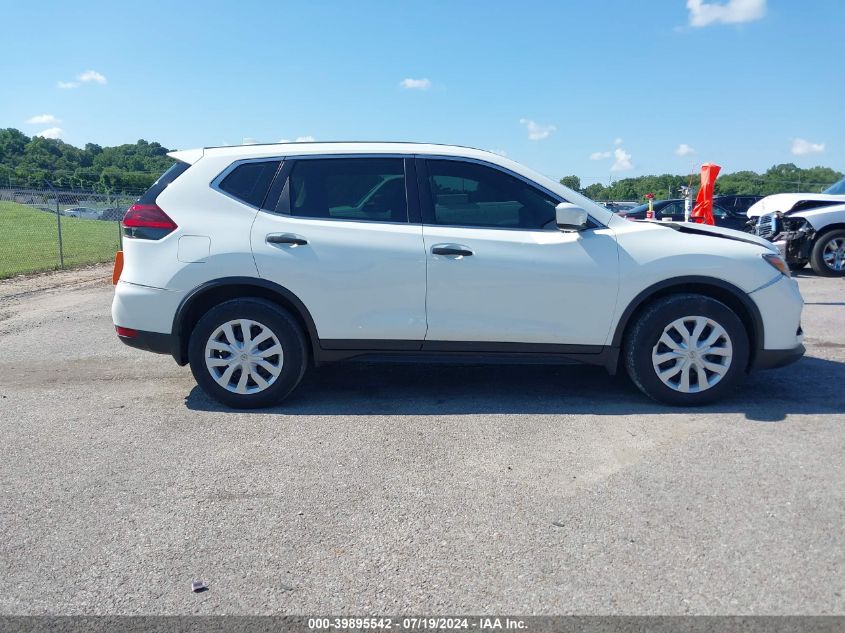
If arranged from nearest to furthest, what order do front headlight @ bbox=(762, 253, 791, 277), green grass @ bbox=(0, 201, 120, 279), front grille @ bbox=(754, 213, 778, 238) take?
1. front headlight @ bbox=(762, 253, 791, 277)
2. front grille @ bbox=(754, 213, 778, 238)
3. green grass @ bbox=(0, 201, 120, 279)

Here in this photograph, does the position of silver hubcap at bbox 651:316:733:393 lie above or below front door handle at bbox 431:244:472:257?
below

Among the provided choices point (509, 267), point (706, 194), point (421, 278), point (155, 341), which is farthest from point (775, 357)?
point (706, 194)

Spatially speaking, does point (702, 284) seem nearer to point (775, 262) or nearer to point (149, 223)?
point (775, 262)

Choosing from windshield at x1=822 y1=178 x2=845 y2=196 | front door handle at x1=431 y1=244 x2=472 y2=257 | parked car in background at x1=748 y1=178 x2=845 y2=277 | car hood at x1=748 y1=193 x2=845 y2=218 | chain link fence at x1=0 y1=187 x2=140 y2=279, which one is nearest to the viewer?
front door handle at x1=431 y1=244 x2=472 y2=257

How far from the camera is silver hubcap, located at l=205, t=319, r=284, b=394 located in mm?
4852

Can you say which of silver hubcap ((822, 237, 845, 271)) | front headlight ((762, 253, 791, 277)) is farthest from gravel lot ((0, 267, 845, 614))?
silver hubcap ((822, 237, 845, 271))

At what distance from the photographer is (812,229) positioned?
12.0 metres

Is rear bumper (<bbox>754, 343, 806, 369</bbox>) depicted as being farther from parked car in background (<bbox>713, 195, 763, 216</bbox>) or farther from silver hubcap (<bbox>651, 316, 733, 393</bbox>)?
parked car in background (<bbox>713, 195, 763, 216</bbox>)

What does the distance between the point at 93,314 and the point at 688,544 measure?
26.1 ft

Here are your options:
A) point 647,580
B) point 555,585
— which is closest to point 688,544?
point 647,580

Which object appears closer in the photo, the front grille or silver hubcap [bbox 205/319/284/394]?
silver hubcap [bbox 205/319/284/394]

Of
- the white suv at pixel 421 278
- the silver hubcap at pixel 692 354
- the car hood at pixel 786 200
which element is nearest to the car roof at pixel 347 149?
the white suv at pixel 421 278

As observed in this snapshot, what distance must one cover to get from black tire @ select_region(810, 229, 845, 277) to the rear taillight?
36.9ft

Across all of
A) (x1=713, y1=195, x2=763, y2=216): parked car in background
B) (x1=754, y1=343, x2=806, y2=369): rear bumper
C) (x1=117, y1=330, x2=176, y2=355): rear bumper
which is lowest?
(x1=754, y1=343, x2=806, y2=369): rear bumper
